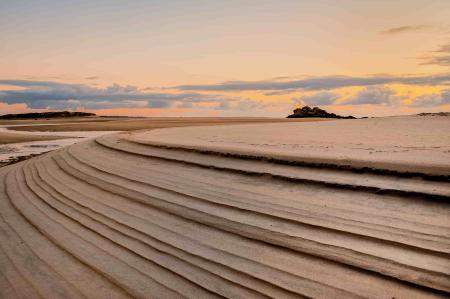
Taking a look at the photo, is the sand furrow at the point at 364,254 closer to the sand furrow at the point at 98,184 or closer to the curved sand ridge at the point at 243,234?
the curved sand ridge at the point at 243,234

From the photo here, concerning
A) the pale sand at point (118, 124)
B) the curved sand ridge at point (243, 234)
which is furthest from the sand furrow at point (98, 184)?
the pale sand at point (118, 124)

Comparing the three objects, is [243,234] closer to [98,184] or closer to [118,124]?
[98,184]

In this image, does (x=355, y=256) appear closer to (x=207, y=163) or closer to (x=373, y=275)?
(x=373, y=275)

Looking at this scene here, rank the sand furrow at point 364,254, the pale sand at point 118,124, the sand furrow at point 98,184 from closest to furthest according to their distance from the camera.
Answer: the sand furrow at point 364,254
the sand furrow at point 98,184
the pale sand at point 118,124

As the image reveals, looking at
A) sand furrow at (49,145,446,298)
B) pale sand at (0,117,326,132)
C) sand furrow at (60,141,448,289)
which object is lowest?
pale sand at (0,117,326,132)

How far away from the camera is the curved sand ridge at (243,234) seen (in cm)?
305

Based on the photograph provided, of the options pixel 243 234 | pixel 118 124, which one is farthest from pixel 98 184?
pixel 118 124

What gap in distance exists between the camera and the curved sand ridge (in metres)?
3.05

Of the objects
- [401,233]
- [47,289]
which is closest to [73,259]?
[47,289]

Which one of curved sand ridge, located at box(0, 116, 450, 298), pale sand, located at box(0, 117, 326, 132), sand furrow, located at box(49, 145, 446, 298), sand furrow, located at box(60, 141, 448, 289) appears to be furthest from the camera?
pale sand, located at box(0, 117, 326, 132)

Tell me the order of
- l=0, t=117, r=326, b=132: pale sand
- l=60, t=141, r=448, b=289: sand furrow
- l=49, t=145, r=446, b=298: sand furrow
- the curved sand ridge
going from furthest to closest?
l=0, t=117, r=326, b=132: pale sand
l=49, t=145, r=446, b=298: sand furrow
the curved sand ridge
l=60, t=141, r=448, b=289: sand furrow

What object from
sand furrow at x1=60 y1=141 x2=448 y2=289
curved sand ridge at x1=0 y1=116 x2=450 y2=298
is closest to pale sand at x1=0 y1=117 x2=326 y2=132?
curved sand ridge at x1=0 y1=116 x2=450 y2=298

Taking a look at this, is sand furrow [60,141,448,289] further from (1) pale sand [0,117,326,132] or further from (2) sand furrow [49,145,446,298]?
(1) pale sand [0,117,326,132]

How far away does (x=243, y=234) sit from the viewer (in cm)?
395
